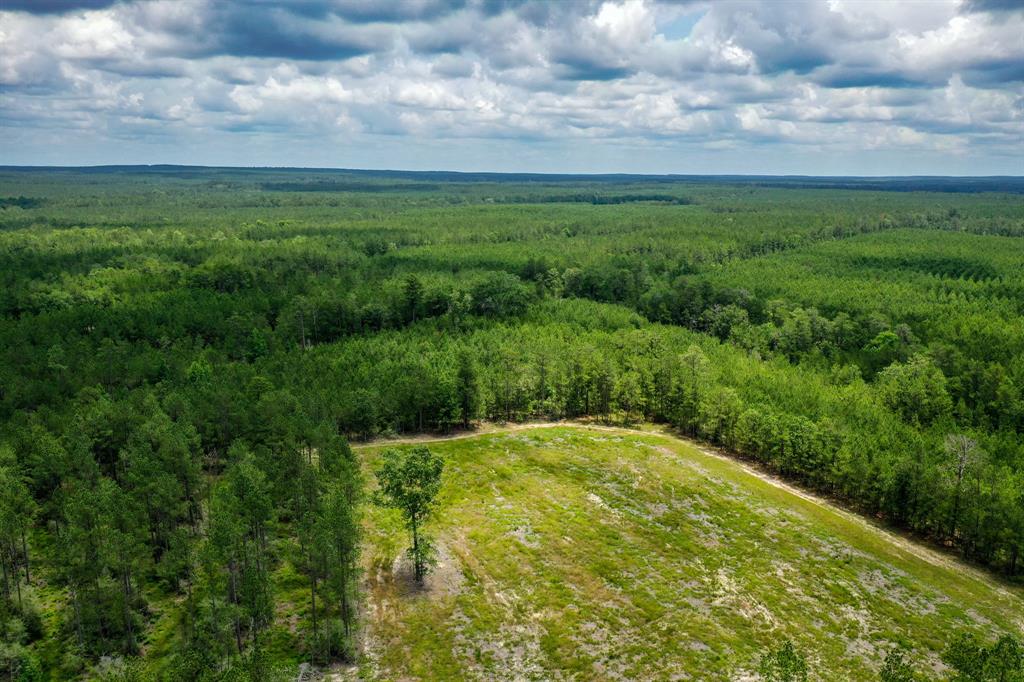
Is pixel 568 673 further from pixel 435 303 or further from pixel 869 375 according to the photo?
pixel 435 303

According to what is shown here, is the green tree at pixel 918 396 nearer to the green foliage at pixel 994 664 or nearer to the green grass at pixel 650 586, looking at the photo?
the green grass at pixel 650 586

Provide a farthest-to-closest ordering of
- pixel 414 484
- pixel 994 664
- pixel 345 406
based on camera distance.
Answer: pixel 345 406, pixel 414 484, pixel 994 664

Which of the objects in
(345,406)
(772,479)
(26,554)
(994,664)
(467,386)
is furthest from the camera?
(467,386)

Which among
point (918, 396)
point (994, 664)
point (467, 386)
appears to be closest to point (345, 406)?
point (467, 386)

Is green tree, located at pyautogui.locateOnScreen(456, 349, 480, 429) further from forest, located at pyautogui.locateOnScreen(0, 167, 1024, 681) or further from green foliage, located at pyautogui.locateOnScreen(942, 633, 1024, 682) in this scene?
green foliage, located at pyautogui.locateOnScreen(942, 633, 1024, 682)

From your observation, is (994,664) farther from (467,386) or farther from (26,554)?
(26,554)

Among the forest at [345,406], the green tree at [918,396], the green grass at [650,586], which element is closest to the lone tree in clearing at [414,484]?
the forest at [345,406]
